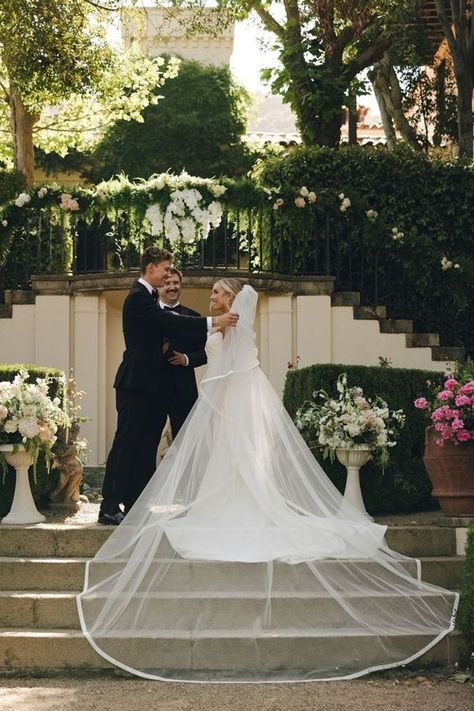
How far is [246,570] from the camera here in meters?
7.35

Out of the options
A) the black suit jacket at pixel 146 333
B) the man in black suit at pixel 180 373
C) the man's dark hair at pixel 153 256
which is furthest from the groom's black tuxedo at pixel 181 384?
the man's dark hair at pixel 153 256

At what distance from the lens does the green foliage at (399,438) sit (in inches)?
366

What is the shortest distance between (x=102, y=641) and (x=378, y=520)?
2.90 m

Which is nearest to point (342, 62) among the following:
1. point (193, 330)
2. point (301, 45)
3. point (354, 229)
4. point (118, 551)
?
point (301, 45)

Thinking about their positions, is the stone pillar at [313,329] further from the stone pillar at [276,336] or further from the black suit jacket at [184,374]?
the black suit jacket at [184,374]

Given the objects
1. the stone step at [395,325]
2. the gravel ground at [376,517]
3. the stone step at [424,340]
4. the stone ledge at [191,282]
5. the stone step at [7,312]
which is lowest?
the gravel ground at [376,517]

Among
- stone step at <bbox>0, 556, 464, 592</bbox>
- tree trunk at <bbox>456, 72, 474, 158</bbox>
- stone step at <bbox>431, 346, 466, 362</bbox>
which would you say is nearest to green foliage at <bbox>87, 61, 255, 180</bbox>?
→ tree trunk at <bbox>456, 72, 474, 158</bbox>

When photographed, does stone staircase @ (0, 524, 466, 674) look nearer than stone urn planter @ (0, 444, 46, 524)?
Yes

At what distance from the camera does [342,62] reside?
16719mm

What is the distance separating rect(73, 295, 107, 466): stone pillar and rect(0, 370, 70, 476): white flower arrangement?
387 centimetres

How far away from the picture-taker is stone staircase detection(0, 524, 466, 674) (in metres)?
6.81

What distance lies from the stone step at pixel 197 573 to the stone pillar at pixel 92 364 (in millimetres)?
4719

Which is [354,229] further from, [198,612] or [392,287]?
[198,612]

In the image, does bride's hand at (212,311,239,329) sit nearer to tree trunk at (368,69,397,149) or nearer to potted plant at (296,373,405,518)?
potted plant at (296,373,405,518)
